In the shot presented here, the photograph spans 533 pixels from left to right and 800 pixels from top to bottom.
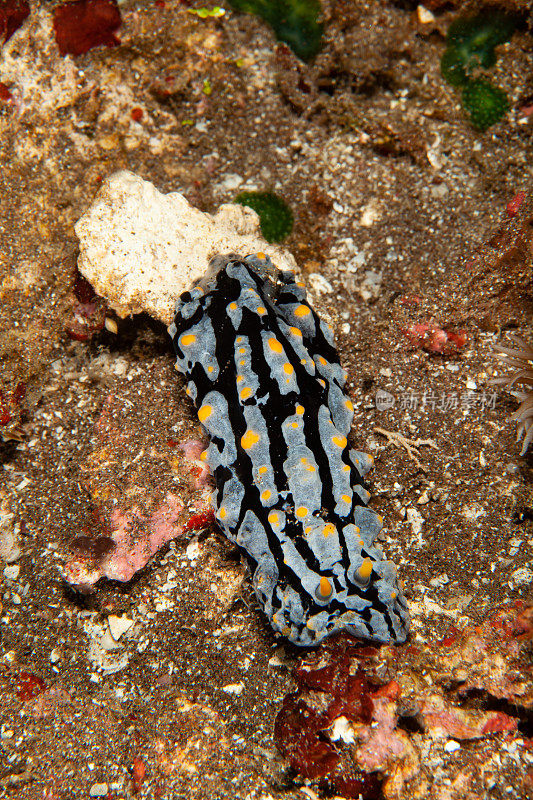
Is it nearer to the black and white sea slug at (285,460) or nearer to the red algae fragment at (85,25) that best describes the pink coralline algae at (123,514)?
the black and white sea slug at (285,460)

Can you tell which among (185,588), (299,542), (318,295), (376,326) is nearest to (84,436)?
(185,588)

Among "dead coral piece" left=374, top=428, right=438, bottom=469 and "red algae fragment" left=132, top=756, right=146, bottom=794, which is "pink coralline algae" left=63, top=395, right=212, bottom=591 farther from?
"dead coral piece" left=374, top=428, right=438, bottom=469

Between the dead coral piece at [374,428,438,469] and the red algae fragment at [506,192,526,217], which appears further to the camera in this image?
the red algae fragment at [506,192,526,217]

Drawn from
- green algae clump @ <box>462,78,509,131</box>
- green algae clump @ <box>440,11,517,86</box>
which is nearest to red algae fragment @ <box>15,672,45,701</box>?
green algae clump @ <box>462,78,509,131</box>

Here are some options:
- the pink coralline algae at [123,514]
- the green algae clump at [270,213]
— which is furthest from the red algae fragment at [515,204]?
the pink coralline algae at [123,514]

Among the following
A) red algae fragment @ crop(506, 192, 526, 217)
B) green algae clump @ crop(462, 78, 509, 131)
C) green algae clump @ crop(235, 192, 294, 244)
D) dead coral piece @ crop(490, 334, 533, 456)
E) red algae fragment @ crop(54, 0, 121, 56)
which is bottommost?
dead coral piece @ crop(490, 334, 533, 456)
